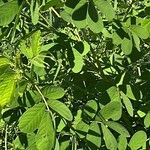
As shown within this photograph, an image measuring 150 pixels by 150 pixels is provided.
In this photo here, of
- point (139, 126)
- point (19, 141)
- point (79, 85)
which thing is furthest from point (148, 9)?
point (19, 141)

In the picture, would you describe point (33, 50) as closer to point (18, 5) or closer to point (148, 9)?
point (18, 5)

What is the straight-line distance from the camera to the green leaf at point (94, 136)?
1273 mm

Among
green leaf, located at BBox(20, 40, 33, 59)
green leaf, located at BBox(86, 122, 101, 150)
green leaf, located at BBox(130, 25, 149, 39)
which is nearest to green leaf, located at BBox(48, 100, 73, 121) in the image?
green leaf, located at BBox(20, 40, 33, 59)

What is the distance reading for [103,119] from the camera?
1.31m

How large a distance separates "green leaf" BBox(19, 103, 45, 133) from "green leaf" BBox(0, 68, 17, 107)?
0.12m

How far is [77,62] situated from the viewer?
140 cm

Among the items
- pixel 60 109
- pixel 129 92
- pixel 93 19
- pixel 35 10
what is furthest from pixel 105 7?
pixel 129 92

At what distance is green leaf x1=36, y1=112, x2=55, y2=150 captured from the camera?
38.2 inches

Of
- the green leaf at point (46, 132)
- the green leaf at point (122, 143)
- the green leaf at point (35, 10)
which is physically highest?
the green leaf at point (35, 10)

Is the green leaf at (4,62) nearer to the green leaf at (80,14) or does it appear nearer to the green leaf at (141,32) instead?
the green leaf at (80,14)

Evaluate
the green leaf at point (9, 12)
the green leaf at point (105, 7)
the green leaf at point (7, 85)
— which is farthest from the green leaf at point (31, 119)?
the green leaf at point (105, 7)

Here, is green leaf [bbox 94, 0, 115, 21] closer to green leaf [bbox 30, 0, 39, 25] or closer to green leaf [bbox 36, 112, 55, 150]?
green leaf [bbox 30, 0, 39, 25]

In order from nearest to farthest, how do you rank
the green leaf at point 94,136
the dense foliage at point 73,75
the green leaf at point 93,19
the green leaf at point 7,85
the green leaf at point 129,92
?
1. the green leaf at point 7,85
2. the dense foliage at point 73,75
3. the green leaf at point 93,19
4. the green leaf at point 94,136
5. the green leaf at point 129,92

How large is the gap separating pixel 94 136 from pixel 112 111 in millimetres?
100
